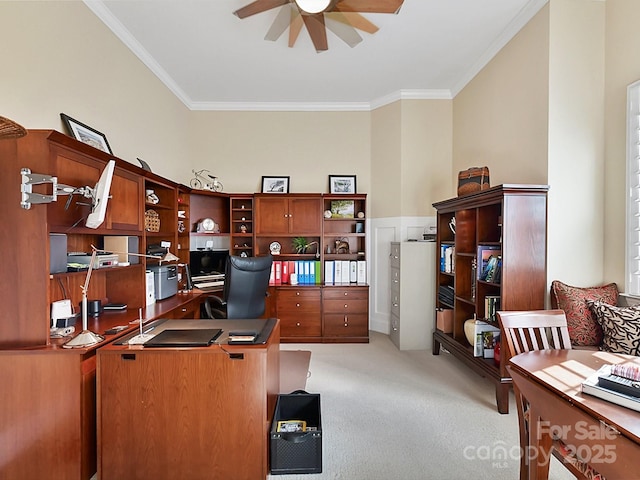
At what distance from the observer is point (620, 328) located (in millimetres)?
2102

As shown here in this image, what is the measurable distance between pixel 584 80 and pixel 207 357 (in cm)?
341

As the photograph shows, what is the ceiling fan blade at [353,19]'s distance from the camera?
8.52ft

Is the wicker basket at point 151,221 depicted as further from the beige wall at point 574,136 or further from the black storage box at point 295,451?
the beige wall at point 574,136

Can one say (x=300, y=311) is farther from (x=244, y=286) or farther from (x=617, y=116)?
(x=617, y=116)

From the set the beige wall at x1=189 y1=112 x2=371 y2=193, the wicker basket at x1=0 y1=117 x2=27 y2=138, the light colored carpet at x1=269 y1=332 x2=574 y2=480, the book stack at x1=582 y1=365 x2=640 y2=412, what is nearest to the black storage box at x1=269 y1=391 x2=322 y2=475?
the light colored carpet at x1=269 y1=332 x2=574 y2=480

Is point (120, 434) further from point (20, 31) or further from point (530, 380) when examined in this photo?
point (20, 31)

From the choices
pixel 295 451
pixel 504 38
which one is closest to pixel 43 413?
pixel 295 451

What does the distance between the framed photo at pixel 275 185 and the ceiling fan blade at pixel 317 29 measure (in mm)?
1943

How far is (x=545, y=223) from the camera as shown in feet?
8.28

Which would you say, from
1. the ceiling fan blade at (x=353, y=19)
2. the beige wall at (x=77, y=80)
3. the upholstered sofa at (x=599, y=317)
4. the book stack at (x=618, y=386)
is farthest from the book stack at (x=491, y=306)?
the beige wall at (x=77, y=80)

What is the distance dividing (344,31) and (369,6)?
0.48 m

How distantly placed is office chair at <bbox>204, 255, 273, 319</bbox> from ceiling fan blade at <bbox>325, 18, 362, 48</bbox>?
2199mm

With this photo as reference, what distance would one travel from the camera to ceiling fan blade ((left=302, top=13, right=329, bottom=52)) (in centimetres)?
260

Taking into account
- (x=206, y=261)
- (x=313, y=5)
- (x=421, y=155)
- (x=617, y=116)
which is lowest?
(x=206, y=261)
